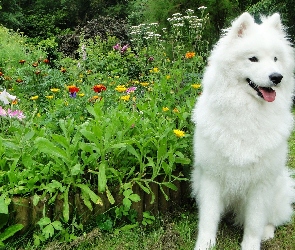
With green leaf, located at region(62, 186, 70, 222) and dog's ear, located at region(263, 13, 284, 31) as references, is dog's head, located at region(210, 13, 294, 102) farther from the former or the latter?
green leaf, located at region(62, 186, 70, 222)

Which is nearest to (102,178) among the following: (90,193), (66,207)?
(90,193)

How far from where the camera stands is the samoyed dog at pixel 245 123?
2.52 m

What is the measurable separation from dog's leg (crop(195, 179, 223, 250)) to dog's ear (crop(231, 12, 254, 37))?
105 centimetres

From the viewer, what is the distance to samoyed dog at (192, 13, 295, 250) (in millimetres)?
2520

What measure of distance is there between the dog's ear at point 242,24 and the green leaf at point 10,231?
1.94 metres

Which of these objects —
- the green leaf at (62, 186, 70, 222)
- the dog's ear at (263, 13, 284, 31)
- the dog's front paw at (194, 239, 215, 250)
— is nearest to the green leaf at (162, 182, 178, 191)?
the dog's front paw at (194, 239, 215, 250)

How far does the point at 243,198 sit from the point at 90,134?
120 centimetres

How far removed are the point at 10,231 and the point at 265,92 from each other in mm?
1925

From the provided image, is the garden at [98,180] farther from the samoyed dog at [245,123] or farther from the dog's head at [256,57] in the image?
the dog's head at [256,57]

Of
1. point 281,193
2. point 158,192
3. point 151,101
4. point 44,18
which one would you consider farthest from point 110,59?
point 44,18

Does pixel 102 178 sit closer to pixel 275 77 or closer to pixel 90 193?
pixel 90 193

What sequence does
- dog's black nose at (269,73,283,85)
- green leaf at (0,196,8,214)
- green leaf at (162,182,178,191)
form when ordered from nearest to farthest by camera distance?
dog's black nose at (269,73,283,85)
green leaf at (0,196,8,214)
green leaf at (162,182,178,191)

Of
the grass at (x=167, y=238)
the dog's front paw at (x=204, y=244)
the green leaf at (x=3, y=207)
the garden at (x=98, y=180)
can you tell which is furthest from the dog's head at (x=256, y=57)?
the green leaf at (x=3, y=207)

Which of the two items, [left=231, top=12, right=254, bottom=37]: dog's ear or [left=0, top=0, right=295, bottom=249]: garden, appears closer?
[left=231, top=12, right=254, bottom=37]: dog's ear
